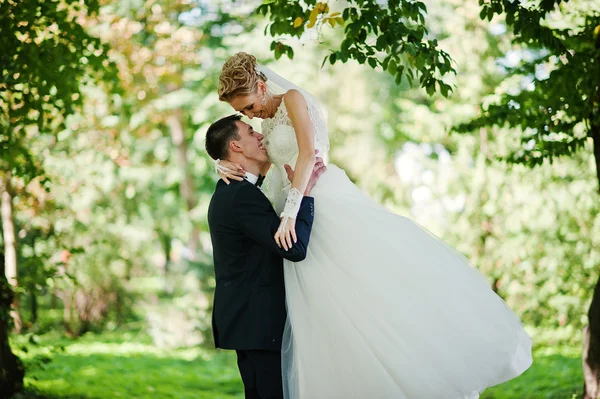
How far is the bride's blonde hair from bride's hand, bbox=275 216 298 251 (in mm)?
758

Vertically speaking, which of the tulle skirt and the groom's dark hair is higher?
the groom's dark hair

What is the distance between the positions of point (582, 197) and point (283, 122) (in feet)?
32.4

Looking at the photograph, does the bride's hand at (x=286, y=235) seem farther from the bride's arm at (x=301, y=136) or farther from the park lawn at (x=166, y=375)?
the park lawn at (x=166, y=375)

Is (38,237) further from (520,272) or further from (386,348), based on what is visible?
(386,348)

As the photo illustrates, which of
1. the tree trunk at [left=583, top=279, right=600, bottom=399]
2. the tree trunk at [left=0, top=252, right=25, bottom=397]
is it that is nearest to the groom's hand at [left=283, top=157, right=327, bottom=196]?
the tree trunk at [left=583, top=279, right=600, bottom=399]

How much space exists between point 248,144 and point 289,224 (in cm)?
57

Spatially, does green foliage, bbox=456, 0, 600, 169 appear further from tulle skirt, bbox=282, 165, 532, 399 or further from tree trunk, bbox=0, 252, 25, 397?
tree trunk, bbox=0, 252, 25, 397

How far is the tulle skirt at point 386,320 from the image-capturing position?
10.7 ft

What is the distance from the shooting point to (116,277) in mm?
16281

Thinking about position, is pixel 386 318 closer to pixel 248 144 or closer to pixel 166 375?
pixel 248 144

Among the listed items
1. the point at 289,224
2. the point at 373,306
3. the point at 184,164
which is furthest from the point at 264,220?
the point at 184,164

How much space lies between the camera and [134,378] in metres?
9.09

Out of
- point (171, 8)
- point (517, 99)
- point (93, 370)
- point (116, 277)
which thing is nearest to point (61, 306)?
point (116, 277)

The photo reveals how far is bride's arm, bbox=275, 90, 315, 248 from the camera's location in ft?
10.7
